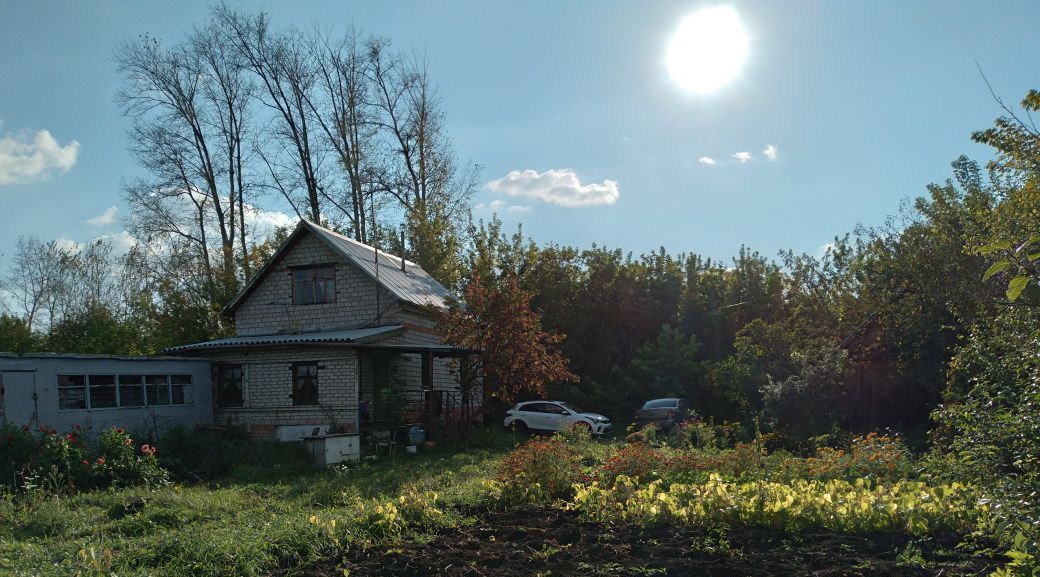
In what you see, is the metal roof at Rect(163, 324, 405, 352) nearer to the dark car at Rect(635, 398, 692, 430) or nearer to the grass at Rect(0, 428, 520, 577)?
the grass at Rect(0, 428, 520, 577)

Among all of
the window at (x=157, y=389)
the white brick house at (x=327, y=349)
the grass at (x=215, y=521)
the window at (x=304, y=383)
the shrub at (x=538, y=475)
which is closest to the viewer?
the grass at (x=215, y=521)

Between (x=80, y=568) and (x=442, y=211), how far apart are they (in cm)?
3253

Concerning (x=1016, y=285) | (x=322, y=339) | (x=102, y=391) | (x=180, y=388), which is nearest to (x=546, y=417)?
(x=322, y=339)

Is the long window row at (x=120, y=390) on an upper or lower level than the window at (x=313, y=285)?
lower

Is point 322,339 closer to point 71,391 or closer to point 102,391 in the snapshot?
point 102,391

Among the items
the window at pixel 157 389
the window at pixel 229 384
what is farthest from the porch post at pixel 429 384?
the window at pixel 157 389

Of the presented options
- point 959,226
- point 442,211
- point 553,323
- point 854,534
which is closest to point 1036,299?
point 854,534

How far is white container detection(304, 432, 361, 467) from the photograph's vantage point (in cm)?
1584

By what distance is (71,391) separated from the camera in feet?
57.8

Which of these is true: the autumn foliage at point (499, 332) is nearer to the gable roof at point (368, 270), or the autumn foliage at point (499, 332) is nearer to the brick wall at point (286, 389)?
the gable roof at point (368, 270)

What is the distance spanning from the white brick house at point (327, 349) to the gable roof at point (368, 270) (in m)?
0.05

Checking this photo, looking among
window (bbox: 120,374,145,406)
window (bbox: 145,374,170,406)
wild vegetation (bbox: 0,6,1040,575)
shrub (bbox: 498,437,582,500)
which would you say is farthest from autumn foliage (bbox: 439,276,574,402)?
shrub (bbox: 498,437,582,500)

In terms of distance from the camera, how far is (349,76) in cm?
3700

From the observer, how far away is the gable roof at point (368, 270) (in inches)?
880
